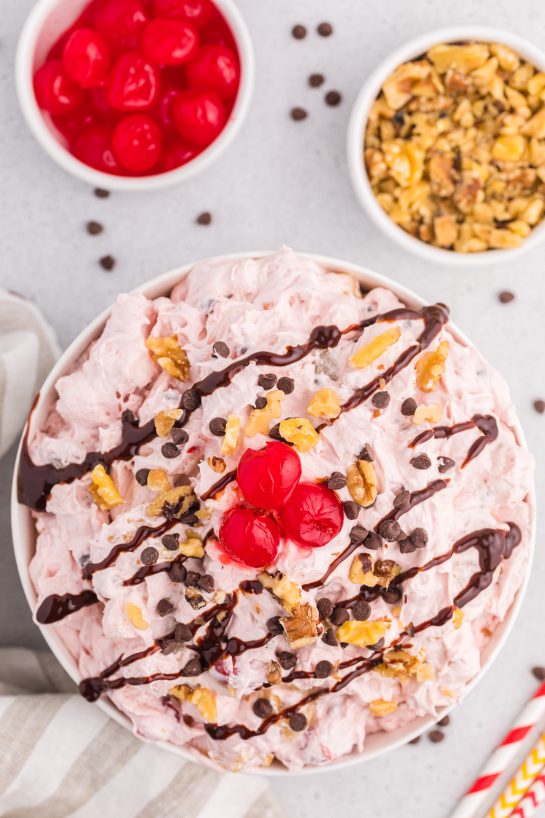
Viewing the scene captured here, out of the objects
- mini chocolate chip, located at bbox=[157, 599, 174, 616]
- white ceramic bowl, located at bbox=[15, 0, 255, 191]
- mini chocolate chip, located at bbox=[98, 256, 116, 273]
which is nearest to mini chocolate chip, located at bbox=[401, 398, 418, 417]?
mini chocolate chip, located at bbox=[157, 599, 174, 616]

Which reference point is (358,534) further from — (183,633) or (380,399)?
(183,633)

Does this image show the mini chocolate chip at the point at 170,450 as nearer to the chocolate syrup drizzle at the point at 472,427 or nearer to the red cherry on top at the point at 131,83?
the chocolate syrup drizzle at the point at 472,427

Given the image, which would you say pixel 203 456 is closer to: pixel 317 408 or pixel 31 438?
pixel 317 408

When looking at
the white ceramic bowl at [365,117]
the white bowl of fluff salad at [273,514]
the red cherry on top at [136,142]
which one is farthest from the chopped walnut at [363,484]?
the red cherry on top at [136,142]

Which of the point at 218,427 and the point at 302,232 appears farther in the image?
the point at 302,232

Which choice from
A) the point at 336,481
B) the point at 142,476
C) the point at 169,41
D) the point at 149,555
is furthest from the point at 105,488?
the point at 169,41

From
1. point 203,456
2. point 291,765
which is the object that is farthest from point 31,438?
point 291,765

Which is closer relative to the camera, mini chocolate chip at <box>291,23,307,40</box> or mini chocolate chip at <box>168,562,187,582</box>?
mini chocolate chip at <box>168,562,187,582</box>

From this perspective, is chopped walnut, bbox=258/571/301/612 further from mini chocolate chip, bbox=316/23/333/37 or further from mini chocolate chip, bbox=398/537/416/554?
mini chocolate chip, bbox=316/23/333/37
